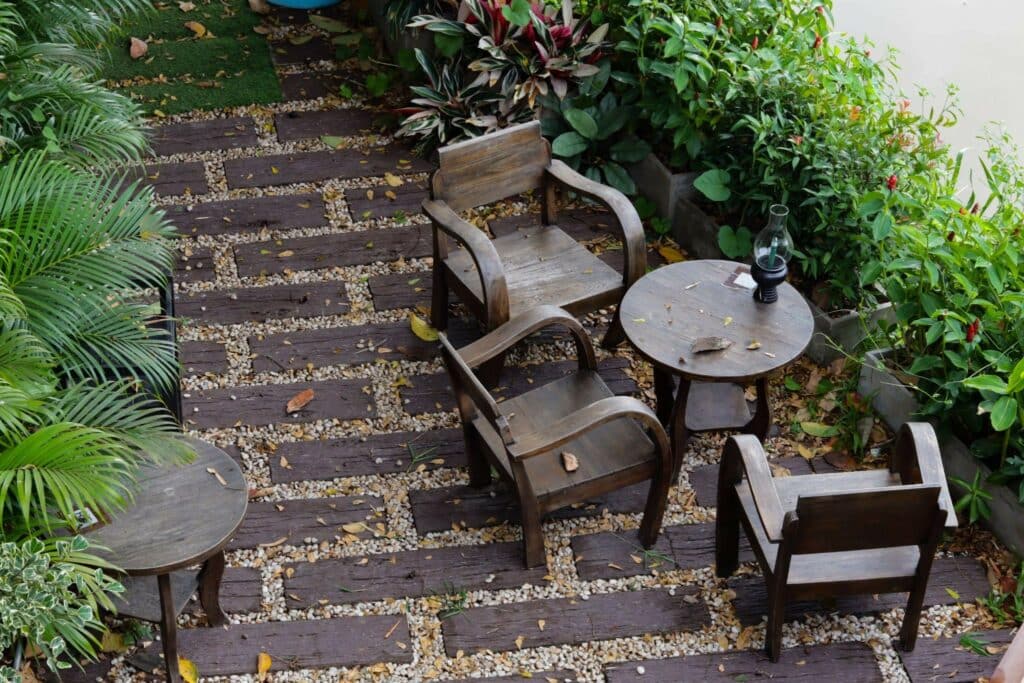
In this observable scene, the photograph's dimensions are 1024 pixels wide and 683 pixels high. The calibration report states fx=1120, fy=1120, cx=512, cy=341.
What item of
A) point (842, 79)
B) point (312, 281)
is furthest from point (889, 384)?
point (312, 281)

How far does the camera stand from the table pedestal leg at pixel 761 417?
14.4 feet

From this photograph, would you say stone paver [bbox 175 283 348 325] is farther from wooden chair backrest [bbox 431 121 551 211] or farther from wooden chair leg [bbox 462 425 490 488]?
wooden chair leg [bbox 462 425 490 488]

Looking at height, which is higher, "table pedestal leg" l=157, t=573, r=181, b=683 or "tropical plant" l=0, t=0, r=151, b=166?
"tropical plant" l=0, t=0, r=151, b=166

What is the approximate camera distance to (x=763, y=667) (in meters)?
3.79

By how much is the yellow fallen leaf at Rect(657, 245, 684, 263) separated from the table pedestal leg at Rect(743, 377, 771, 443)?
124 centimetres

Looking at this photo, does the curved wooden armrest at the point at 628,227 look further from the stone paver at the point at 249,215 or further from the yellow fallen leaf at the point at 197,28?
the yellow fallen leaf at the point at 197,28

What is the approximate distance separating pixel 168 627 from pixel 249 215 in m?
2.76

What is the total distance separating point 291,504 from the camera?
4.36 m

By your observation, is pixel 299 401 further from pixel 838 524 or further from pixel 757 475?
pixel 838 524

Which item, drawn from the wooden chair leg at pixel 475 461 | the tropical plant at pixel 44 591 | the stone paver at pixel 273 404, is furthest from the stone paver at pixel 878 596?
the tropical plant at pixel 44 591

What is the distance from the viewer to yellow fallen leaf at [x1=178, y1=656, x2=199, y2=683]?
3715mm

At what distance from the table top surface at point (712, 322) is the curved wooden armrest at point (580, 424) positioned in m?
0.31

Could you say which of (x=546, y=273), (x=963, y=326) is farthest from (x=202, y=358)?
(x=963, y=326)

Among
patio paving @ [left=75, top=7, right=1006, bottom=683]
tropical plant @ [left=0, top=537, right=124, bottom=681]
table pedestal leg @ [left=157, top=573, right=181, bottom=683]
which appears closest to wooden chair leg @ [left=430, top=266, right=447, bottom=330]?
patio paving @ [left=75, top=7, right=1006, bottom=683]
